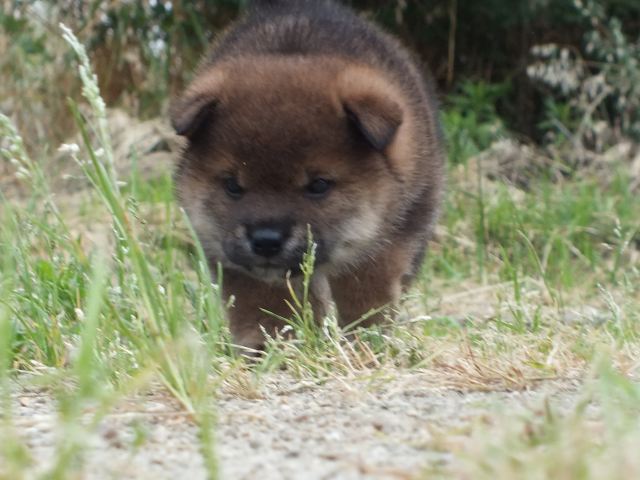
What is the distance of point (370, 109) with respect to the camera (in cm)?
365

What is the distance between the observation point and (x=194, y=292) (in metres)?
3.70

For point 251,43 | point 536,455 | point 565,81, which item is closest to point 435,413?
point 536,455

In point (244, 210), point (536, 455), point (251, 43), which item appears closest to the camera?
point (536, 455)

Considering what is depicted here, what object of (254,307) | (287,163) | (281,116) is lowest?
(254,307)

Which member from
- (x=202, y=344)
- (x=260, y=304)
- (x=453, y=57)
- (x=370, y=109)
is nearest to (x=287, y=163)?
(x=370, y=109)

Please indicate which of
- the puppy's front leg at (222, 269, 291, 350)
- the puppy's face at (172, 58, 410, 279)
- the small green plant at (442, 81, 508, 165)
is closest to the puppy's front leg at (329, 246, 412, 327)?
the puppy's face at (172, 58, 410, 279)

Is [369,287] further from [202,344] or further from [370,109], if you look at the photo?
[202,344]

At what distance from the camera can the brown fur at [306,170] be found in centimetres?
357

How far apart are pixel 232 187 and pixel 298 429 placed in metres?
1.58

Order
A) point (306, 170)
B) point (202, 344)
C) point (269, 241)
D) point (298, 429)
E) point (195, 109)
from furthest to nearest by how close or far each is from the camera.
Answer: point (195, 109) → point (306, 170) → point (269, 241) → point (202, 344) → point (298, 429)

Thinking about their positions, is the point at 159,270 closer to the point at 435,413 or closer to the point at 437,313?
the point at 437,313

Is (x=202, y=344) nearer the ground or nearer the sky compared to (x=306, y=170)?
nearer the ground

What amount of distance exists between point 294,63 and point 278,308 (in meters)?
0.87

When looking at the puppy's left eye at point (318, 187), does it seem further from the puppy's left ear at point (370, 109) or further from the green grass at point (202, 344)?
the green grass at point (202, 344)
